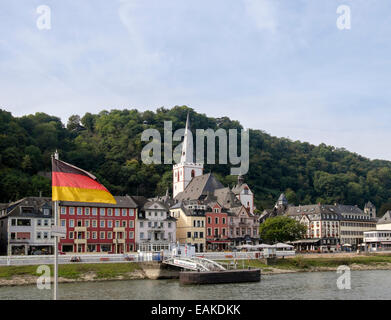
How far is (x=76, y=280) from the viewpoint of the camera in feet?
186

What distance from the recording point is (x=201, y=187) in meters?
123

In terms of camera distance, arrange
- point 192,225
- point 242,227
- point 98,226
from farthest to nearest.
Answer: point 242,227
point 192,225
point 98,226

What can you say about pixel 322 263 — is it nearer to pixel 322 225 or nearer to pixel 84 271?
pixel 84 271

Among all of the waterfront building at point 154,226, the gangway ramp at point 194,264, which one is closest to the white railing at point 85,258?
the gangway ramp at point 194,264

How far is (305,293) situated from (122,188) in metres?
109

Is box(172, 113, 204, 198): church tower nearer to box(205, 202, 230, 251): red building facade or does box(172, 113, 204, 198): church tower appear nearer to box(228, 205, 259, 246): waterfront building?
box(228, 205, 259, 246): waterfront building

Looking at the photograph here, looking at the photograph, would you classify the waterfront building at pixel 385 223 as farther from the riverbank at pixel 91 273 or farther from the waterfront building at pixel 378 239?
the riverbank at pixel 91 273

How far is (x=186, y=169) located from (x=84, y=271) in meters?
82.5

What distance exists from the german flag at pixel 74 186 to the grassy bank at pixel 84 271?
1392 inches

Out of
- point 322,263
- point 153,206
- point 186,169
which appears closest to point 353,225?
point 186,169

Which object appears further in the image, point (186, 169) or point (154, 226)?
point (186, 169)

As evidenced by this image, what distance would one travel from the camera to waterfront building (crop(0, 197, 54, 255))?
7631 cm
